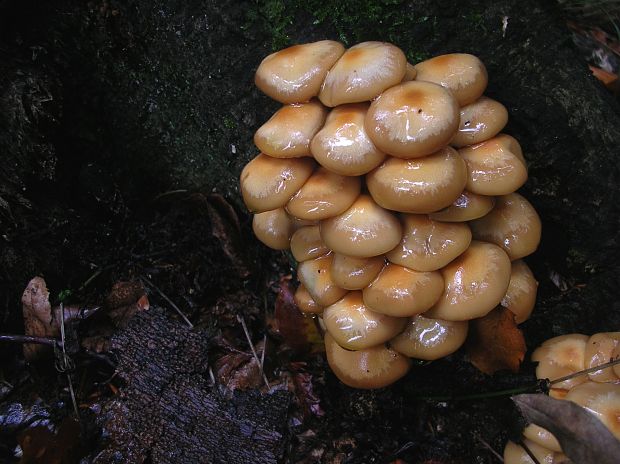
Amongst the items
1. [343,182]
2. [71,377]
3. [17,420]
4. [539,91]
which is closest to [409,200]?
[343,182]

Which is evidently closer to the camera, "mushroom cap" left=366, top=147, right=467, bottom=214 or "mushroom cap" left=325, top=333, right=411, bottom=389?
"mushroom cap" left=366, top=147, right=467, bottom=214

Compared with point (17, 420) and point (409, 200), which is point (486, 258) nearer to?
point (409, 200)

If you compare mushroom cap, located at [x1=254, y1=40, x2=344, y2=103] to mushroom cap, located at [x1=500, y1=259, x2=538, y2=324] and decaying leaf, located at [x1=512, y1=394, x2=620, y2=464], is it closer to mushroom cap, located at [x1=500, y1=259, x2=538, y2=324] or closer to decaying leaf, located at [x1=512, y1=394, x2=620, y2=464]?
mushroom cap, located at [x1=500, y1=259, x2=538, y2=324]

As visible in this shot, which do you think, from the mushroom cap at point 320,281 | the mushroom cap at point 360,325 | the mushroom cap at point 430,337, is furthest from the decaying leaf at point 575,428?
the mushroom cap at point 320,281

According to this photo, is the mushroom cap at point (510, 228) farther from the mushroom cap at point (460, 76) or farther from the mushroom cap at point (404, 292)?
the mushroom cap at point (460, 76)

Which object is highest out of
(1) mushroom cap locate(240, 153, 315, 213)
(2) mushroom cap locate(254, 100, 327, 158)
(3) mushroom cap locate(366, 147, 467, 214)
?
(2) mushroom cap locate(254, 100, 327, 158)

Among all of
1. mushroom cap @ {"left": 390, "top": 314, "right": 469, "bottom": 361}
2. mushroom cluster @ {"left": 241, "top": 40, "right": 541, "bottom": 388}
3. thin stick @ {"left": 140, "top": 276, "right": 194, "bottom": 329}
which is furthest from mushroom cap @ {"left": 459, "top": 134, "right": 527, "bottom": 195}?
thin stick @ {"left": 140, "top": 276, "right": 194, "bottom": 329}
